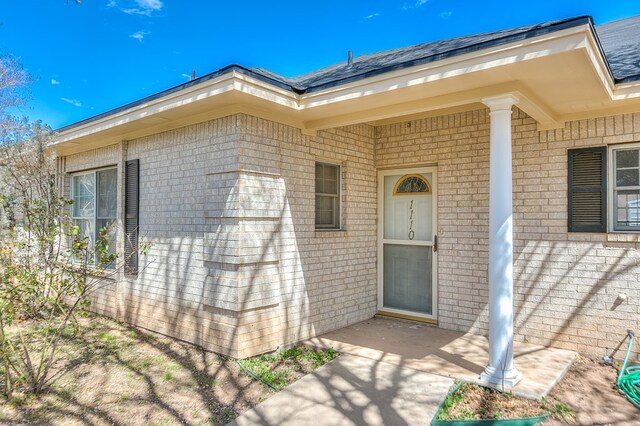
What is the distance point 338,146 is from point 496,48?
2717 mm

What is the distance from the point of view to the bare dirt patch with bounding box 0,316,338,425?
3.27 metres

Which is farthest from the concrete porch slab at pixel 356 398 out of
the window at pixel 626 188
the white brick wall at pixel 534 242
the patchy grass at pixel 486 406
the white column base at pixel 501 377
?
the window at pixel 626 188

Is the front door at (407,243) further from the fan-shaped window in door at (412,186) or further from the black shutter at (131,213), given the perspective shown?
the black shutter at (131,213)

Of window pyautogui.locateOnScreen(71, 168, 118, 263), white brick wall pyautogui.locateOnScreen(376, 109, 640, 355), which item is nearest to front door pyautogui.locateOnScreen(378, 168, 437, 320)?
white brick wall pyautogui.locateOnScreen(376, 109, 640, 355)

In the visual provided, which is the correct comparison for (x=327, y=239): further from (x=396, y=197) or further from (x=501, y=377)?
(x=501, y=377)

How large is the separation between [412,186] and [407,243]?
2.78 feet

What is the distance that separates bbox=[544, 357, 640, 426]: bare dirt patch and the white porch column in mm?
465

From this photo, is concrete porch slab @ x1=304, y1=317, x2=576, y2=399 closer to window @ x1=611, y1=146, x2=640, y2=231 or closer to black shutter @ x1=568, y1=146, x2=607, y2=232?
black shutter @ x1=568, y1=146, x2=607, y2=232

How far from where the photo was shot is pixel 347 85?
13.1 feet

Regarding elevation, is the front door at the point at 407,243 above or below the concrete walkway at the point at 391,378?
above

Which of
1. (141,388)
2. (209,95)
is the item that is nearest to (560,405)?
(141,388)

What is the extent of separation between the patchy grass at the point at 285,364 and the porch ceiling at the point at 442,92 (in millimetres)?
2712

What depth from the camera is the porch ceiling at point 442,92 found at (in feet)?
10.1

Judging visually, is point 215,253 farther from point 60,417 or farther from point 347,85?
point 347,85
